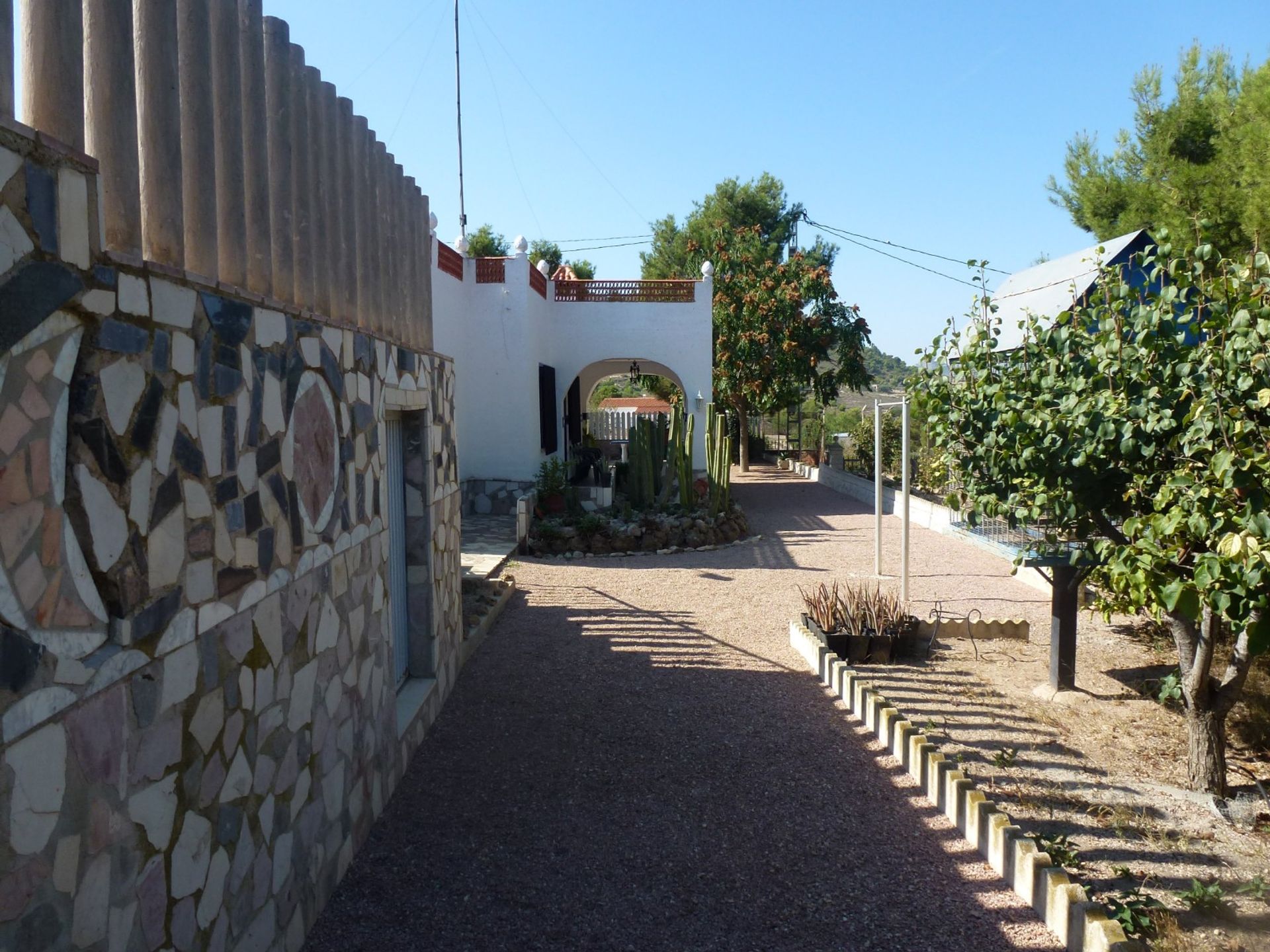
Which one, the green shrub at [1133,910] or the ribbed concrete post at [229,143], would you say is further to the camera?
the green shrub at [1133,910]

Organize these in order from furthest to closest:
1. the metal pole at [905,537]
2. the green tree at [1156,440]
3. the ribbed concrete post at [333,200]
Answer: the metal pole at [905,537] < the green tree at [1156,440] < the ribbed concrete post at [333,200]

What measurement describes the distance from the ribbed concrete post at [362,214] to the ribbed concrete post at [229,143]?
126 cm

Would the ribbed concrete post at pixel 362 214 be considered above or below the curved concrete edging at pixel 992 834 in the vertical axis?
above

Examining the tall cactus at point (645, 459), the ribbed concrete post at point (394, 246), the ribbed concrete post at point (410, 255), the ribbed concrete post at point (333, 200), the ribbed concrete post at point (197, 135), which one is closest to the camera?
the ribbed concrete post at point (197, 135)

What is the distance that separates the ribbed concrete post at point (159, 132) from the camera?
239cm

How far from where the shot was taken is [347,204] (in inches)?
163

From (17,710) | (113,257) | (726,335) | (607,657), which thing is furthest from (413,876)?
(726,335)

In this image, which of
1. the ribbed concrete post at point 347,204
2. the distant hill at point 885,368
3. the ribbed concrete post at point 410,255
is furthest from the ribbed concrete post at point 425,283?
A: the distant hill at point 885,368

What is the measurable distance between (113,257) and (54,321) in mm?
295

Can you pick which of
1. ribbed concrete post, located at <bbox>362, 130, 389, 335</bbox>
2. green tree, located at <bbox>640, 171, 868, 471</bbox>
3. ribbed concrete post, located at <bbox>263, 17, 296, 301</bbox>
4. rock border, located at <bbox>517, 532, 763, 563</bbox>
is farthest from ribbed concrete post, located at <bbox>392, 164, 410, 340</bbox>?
green tree, located at <bbox>640, 171, 868, 471</bbox>

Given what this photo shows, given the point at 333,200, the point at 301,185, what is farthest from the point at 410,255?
the point at 301,185

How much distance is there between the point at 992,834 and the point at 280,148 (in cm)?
382

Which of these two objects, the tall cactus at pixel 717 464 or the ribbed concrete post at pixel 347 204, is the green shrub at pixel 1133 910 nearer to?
the ribbed concrete post at pixel 347 204

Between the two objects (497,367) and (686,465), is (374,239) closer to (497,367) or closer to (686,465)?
(686,465)
